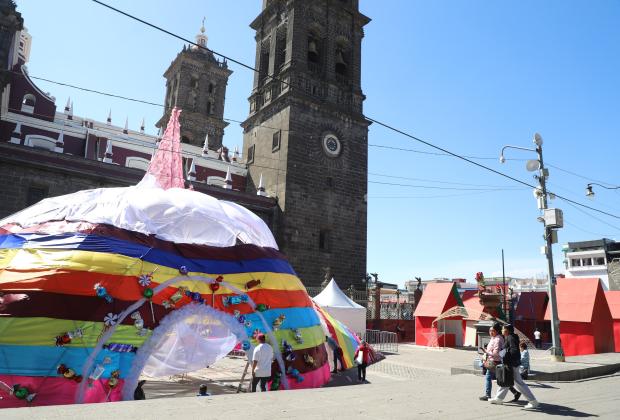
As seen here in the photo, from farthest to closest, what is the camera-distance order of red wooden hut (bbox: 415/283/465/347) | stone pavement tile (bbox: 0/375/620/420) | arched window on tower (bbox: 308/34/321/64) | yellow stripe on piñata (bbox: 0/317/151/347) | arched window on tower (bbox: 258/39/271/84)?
1. arched window on tower (bbox: 258/39/271/84)
2. arched window on tower (bbox: 308/34/321/64)
3. red wooden hut (bbox: 415/283/465/347)
4. yellow stripe on piñata (bbox: 0/317/151/347)
5. stone pavement tile (bbox: 0/375/620/420)

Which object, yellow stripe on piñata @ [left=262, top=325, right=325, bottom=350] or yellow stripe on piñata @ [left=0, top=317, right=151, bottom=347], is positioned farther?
yellow stripe on piñata @ [left=262, top=325, right=325, bottom=350]

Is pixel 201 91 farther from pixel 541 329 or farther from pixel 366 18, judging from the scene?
pixel 541 329

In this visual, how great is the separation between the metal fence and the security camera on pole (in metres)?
8.34

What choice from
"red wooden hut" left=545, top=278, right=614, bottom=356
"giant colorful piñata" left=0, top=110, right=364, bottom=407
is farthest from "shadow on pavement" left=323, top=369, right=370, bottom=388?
"red wooden hut" left=545, top=278, right=614, bottom=356

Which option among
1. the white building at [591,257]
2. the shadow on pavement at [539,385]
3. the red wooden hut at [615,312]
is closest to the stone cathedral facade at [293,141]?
the red wooden hut at [615,312]

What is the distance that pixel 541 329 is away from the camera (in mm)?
31016

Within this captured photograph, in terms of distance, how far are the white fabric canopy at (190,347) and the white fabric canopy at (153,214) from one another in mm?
1747

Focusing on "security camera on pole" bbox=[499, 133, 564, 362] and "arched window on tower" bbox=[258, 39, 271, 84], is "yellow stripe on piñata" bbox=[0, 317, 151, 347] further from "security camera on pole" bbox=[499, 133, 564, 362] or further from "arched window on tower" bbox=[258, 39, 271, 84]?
"arched window on tower" bbox=[258, 39, 271, 84]

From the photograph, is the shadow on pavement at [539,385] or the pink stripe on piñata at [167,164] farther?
the pink stripe on piñata at [167,164]

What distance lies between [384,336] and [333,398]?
18.2 m

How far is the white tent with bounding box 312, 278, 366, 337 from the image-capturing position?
1894 cm

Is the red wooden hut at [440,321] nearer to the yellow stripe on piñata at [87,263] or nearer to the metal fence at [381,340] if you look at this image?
the metal fence at [381,340]

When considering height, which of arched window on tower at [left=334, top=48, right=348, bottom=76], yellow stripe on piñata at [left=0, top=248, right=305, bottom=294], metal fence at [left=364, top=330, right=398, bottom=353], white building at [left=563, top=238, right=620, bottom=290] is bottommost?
metal fence at [left=364, top=330, right=398, bottom=353]

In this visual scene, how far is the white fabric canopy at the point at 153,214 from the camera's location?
8898 mm
